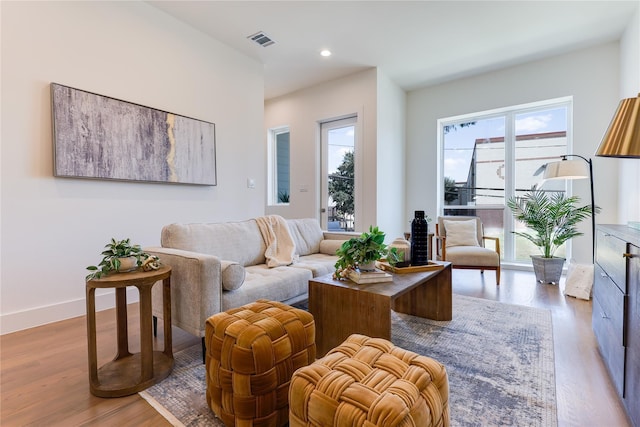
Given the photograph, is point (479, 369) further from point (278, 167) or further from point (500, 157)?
point (278, 167)

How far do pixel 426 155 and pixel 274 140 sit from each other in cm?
277

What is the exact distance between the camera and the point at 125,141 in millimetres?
2674

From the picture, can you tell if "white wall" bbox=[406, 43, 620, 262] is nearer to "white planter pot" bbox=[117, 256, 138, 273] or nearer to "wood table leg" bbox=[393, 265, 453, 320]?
"wood table leg" bbox=[393, 265, 453, 320]

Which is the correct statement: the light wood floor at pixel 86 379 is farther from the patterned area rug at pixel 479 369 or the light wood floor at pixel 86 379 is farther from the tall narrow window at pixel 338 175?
the tall narrow window at pixel 338 175

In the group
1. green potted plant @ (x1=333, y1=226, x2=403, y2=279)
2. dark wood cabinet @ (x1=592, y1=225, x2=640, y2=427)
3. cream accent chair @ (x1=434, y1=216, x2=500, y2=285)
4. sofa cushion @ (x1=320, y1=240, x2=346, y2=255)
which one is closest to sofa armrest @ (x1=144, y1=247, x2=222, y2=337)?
green potted plant @ (x1=333, y1=226, x2=403, y2=279)

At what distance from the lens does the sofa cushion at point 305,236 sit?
9.74ft

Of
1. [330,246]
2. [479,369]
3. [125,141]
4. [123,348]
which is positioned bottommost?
[479,369]

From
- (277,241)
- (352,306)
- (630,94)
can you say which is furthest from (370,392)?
(630,94)

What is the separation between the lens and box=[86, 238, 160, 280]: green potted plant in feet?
4.80

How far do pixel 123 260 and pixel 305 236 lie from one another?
5.88 feet

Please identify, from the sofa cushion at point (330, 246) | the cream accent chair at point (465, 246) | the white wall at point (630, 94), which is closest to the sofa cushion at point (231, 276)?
the sofa cushion at point (330, 246)

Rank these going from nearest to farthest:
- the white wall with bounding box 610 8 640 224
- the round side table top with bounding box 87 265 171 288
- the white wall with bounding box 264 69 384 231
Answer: the round side table top with bounding box 87 265 171 288 < the white wall with bounding box 610 8 640 224 < the white wall with bounding box 264 69 384 231

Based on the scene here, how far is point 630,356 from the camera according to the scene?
1.25m

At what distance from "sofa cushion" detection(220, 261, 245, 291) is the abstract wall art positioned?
1.66 m
